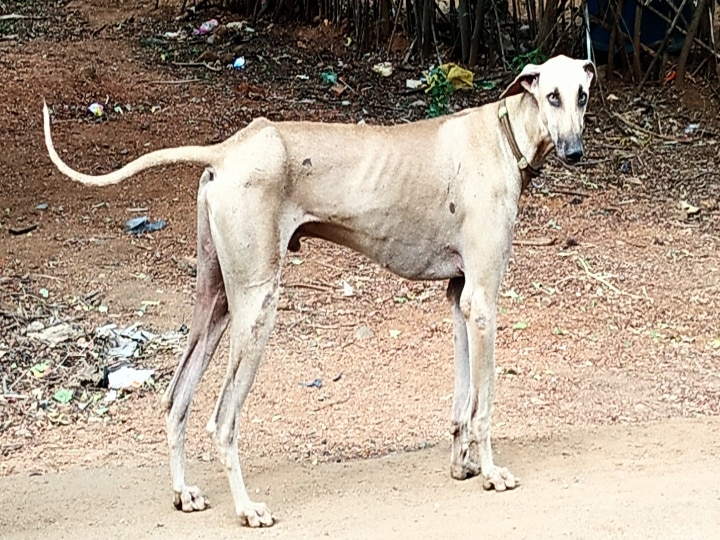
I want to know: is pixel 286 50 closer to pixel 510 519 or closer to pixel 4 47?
pixel 4 47

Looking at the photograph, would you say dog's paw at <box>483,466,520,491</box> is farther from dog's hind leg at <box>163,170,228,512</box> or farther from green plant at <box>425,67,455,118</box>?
green plant at <box>425,67,455,118</box>

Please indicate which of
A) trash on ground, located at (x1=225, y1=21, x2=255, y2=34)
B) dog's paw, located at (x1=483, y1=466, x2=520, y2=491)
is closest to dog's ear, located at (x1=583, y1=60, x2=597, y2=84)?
dog's paw, located at (x1=483, y1=466, x2=520, y2=491)

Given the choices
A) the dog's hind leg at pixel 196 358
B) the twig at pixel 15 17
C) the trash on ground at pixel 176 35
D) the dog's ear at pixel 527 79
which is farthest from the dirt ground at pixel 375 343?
the twig at pixel 15 17

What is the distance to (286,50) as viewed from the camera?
1265 cm

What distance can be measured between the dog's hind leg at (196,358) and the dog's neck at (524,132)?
51.2 inches

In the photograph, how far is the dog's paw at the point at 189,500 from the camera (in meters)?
4.64

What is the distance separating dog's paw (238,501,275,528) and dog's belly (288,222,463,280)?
1.05 metres

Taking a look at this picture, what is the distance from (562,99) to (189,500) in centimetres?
220

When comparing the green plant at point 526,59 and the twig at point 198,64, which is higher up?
the green plant at point 526,59

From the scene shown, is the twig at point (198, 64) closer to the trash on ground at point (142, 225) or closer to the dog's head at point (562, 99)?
the trash on ground at point (142, 225)

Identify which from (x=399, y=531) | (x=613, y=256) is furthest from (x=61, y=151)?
(x=399, y=531)

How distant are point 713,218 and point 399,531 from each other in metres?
5.17

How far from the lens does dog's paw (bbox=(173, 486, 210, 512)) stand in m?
4.64

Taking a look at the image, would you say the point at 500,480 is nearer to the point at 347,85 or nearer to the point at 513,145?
the point at 513,145
